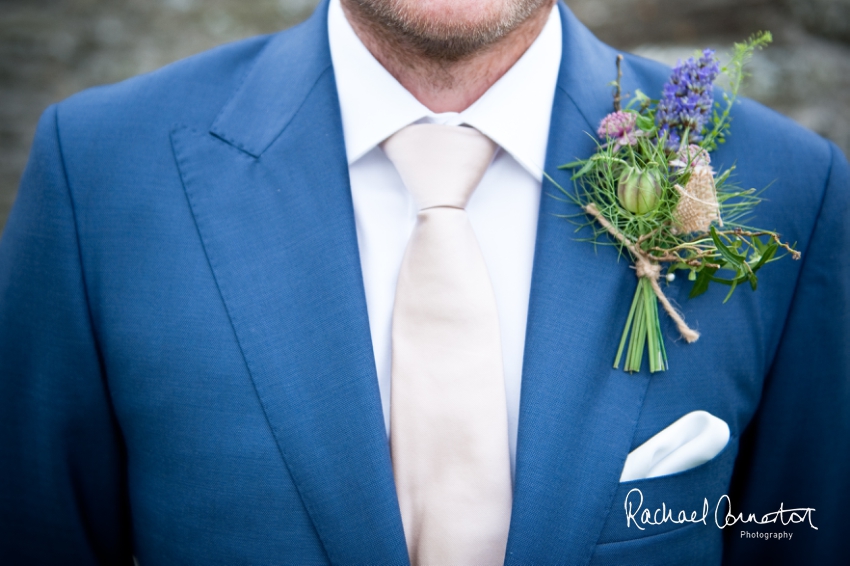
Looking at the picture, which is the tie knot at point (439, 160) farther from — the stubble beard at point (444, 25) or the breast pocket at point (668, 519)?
the breast pocket at point (668, 519)

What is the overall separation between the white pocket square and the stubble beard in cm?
100

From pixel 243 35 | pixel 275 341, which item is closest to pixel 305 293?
pixel 275 341

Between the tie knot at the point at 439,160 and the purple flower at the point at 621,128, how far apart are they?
281 mm

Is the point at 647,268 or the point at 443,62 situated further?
the point at 443,62

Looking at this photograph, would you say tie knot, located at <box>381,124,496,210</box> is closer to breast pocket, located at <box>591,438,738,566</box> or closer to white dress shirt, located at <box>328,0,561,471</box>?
white dress shirt, located at <box>328,0,561,471</box>

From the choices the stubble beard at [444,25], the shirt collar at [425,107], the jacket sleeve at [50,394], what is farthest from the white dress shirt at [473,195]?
the jacket sleeve at [50,394]

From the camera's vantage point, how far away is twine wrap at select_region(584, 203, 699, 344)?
57.7 inches

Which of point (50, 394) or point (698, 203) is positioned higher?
point (698, 203)

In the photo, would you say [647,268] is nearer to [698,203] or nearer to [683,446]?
[698,203]

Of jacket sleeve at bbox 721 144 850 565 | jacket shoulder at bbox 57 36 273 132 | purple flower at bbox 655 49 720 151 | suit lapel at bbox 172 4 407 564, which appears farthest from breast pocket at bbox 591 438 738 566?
jacket shoulder at bbox 57 36 273 132

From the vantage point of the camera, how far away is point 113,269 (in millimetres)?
1487

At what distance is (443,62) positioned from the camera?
62.2 inches

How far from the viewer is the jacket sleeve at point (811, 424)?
66.3 inches

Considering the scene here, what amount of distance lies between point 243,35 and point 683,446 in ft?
11.2
